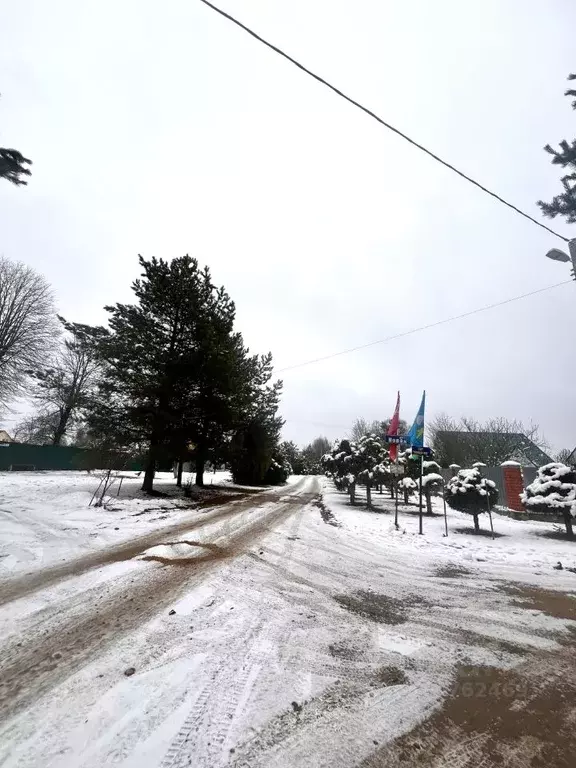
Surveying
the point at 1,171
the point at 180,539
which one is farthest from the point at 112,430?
the point at 1,171

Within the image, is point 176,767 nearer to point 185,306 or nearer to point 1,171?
point 1,171

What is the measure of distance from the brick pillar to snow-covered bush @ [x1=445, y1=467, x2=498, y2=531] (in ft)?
15.3

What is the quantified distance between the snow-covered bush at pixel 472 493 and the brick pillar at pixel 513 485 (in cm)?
467

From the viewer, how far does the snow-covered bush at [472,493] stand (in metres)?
10.2

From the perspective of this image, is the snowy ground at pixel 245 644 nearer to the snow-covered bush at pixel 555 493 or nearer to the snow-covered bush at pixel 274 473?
the snow-covered bush at pixel 555 493

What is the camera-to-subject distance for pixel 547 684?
2.76 metres

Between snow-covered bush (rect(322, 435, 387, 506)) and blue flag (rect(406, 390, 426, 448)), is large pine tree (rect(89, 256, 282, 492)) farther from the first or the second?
blue flag (rect(406, 390, 426, 448))

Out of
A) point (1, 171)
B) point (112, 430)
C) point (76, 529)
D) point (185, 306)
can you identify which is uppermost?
point (185, 306)

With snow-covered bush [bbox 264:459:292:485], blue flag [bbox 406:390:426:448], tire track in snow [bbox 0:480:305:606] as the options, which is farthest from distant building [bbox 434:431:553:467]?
Result: tire track in snow [bbox 0:480:305:606]

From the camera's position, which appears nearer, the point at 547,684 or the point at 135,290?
the point at 547,684

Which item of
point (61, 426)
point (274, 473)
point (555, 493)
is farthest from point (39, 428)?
point (555, 493)

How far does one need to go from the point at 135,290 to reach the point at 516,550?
17202 mm

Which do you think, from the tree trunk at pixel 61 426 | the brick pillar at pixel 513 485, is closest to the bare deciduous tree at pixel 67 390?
the tree trunk at pixel 61 426

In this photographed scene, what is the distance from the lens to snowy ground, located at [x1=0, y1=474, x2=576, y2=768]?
202cm
